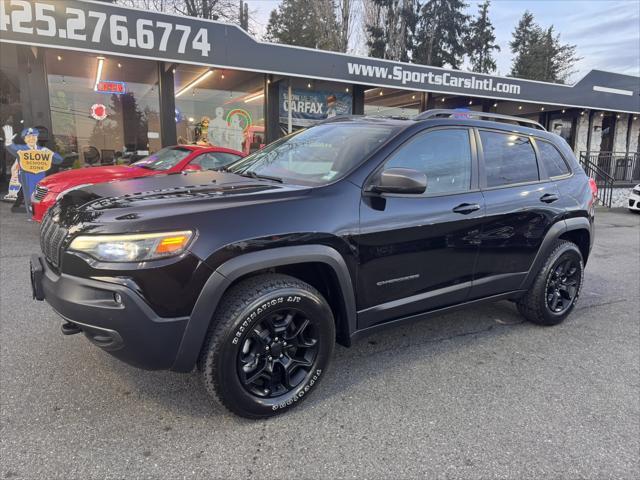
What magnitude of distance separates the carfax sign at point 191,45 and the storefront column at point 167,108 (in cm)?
174

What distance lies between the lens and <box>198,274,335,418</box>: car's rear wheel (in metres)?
2.38

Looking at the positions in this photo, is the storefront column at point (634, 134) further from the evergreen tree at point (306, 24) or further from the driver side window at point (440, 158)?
the driver side window at point (440, 158)

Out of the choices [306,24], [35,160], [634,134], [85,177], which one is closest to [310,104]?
[35,160]

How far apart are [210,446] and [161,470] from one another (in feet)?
0.88

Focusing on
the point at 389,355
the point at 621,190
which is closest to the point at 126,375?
the point at 389,355

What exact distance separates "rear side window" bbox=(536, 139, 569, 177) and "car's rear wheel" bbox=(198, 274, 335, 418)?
8.58 feet

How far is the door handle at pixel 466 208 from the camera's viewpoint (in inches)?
126

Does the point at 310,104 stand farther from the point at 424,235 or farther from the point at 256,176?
the point at 424,235

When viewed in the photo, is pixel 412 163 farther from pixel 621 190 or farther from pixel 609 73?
pixel 609 73

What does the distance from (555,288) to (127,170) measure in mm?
6425

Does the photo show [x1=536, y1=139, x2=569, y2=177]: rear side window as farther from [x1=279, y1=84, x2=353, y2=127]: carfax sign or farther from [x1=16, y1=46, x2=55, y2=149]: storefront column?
[x1=16, y1=46, x2=55, y2=149]: storefront column

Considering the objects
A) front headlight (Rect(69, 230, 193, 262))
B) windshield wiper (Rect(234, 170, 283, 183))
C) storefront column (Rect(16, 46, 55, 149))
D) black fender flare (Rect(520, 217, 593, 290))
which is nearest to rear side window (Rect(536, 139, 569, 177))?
black fender flare (Rect(520, 217, 593, 290))

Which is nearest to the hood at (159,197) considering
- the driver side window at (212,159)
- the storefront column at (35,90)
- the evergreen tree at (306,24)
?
the driver side window at (212,159)

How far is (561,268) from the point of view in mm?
4082
